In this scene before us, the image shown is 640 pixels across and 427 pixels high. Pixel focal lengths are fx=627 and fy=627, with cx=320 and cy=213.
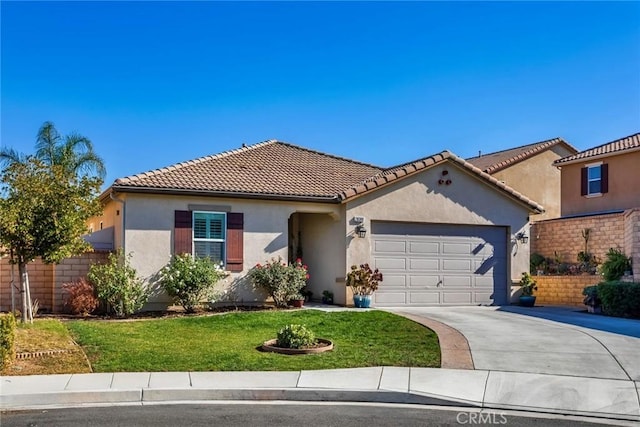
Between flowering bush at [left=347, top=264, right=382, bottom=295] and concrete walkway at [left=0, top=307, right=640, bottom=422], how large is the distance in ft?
21.1

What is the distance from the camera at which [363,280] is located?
17.3 metres

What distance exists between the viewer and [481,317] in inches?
620

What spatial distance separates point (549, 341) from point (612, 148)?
17.1m

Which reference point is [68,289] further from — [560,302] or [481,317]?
[560,302]

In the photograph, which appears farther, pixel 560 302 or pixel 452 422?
pixel 560 302

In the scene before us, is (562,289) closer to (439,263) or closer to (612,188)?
(439,263)

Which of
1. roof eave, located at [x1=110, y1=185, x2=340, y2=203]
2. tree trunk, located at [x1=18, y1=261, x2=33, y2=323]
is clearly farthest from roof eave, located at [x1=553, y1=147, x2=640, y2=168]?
tree trunk, located at [x1=18, y1=261, x2=33, y2=323]

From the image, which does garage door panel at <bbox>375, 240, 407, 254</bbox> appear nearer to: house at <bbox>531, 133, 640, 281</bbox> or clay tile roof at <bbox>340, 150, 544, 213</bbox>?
clay tile roof at <bbox>340, 150, 544, 213</bbox>

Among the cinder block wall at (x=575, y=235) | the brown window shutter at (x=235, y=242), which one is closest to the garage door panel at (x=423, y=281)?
the brown window shutter at (x=235, y=242)

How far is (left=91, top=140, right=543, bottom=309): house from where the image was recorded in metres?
16.6

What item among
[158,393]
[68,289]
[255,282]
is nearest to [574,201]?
[255,282]

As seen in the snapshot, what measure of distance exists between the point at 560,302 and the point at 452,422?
563 inches

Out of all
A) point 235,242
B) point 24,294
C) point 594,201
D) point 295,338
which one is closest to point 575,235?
point 594,201

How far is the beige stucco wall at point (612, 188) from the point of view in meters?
25.4
